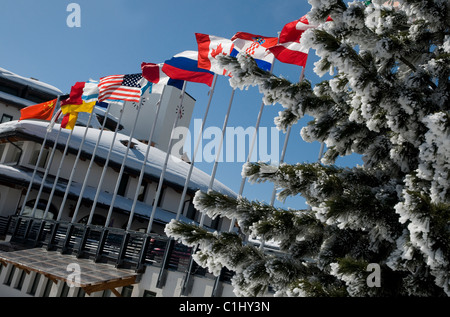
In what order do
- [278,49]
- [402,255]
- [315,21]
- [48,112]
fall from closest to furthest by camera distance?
[402,255] < [315,21] < [278,49] < [48,112]

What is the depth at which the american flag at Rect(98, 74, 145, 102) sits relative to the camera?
→ 2198 centimetres

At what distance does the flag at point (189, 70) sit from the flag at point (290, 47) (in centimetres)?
436

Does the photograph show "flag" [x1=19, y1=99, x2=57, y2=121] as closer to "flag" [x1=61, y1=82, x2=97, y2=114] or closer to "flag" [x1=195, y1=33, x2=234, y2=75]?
"flag" [x1=61, y1=82, x2=97, y2=114]

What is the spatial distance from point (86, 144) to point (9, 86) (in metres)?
23.2

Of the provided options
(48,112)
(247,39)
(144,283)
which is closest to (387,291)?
(144,283)

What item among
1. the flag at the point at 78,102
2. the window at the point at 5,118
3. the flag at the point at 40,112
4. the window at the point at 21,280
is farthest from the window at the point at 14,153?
the window at the point at 21,280

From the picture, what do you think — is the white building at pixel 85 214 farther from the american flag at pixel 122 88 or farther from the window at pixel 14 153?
the american flag at pixel 122 88

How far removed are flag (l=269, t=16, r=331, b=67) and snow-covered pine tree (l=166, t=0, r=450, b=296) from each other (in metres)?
7.35

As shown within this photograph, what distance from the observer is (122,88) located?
22.3 metres

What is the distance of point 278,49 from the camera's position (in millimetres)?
14125

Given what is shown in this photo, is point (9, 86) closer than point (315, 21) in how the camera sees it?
No

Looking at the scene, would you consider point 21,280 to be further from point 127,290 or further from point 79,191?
point 79,191

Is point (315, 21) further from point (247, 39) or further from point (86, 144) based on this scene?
point (86, 144)

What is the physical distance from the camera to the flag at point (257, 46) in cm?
1559
